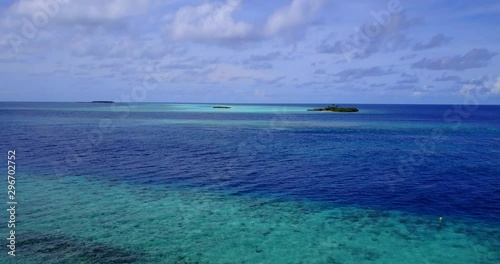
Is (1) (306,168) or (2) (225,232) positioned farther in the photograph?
(1) (306,168)

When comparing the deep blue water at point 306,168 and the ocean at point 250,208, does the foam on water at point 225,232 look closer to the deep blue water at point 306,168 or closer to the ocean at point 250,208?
the ocean at point 250,208

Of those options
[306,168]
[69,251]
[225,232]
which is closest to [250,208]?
[225,232]

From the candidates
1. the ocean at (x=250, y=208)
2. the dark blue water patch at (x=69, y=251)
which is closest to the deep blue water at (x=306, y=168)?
the ocean at (x=250, y=208)

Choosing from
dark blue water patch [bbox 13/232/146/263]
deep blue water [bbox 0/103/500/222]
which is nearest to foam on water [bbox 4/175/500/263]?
dark blue water patch [bbox 13/232/146/263]

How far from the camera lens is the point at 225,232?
25.5 m

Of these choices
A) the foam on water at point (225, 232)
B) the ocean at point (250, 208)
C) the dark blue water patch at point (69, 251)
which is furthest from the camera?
the ocean at point (250, 208)

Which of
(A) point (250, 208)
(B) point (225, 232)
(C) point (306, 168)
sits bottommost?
(B) point (225, 232)

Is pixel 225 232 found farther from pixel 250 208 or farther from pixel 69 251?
pixel 69 251

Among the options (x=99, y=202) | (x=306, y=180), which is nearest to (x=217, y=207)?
(x=99, y=202)

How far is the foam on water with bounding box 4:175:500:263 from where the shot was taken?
21.9 meters

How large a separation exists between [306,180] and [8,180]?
3269 cm

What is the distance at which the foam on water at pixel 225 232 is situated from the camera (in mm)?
21891

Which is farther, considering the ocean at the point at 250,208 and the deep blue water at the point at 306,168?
the deep blue water at the point at 306,168

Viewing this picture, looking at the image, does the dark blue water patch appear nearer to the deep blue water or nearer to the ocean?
the ocean
